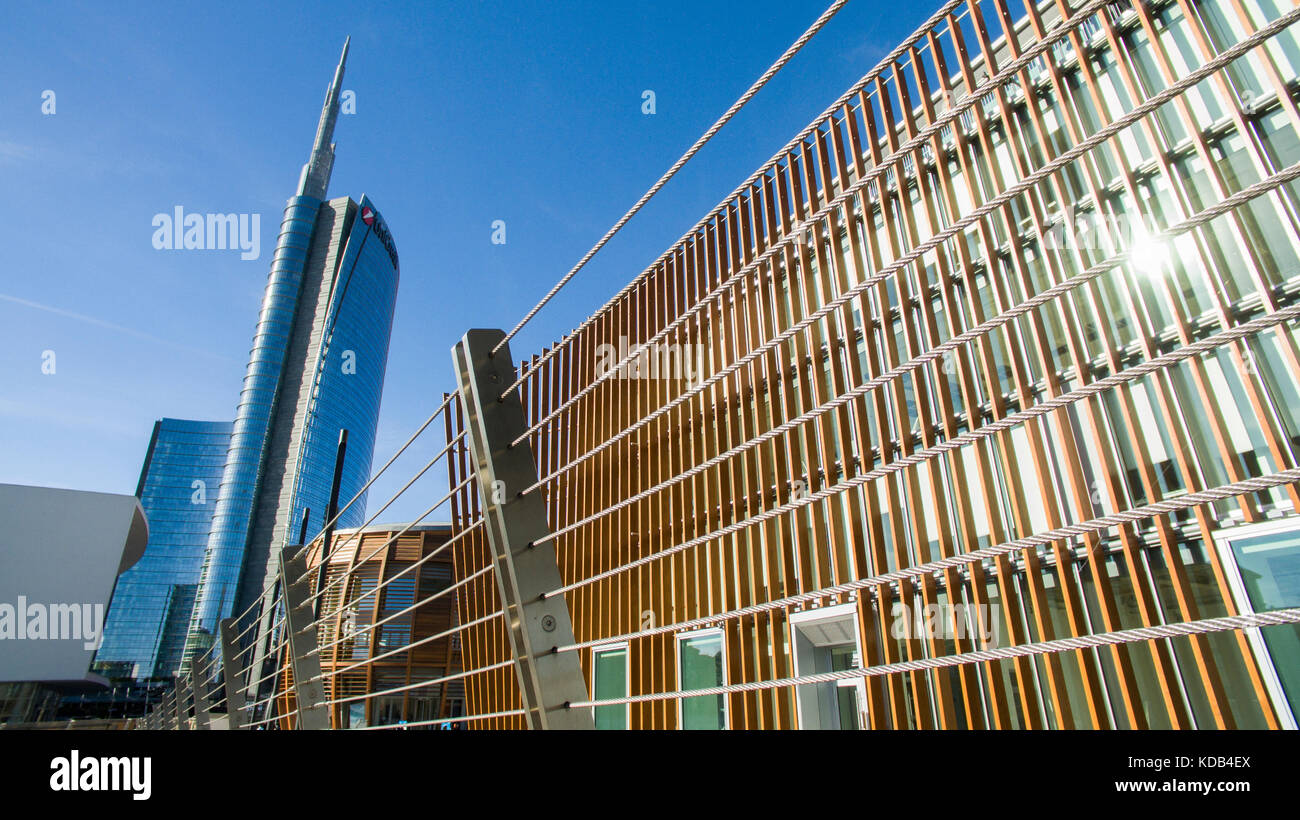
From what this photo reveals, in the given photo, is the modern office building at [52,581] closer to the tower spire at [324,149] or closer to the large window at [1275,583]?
the large window at [1275,583]

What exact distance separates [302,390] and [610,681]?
237ft

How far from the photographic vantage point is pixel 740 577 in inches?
94.4

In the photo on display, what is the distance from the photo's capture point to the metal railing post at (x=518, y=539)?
5.06 feet

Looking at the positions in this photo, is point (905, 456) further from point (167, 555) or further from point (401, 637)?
point (167, 555)

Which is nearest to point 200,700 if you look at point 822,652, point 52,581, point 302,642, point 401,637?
point 302,642

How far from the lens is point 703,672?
440 centimetres

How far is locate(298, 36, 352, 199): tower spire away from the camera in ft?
270

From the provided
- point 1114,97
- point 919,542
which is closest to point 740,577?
point 919,542

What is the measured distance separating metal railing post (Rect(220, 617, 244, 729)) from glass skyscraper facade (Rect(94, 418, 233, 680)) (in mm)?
71061

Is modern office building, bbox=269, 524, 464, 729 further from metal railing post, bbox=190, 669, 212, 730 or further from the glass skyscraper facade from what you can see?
the glass skyscraper facade

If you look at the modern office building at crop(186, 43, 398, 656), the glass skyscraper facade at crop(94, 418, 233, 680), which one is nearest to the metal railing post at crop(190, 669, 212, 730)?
the modern office building at crop(186, 43, 398, 656)
